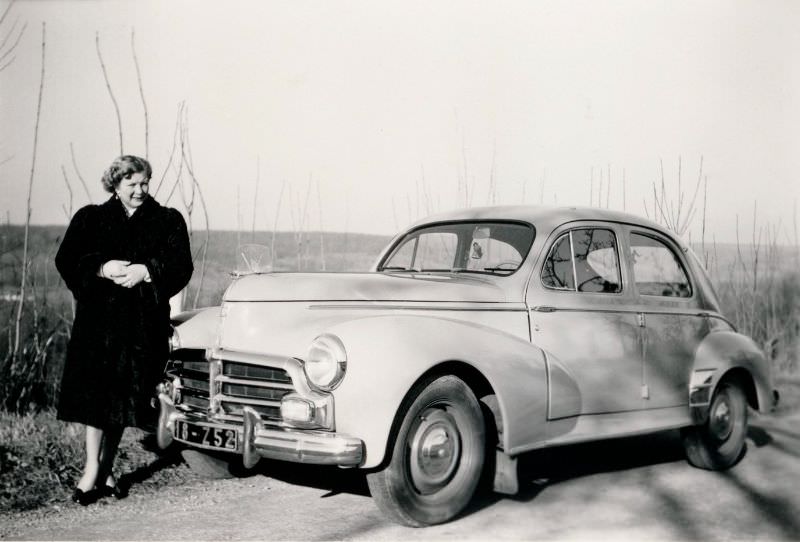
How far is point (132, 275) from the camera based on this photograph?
397 cm

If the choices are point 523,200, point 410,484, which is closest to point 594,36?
point 523,200

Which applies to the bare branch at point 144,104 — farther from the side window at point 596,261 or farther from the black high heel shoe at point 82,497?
the side window at point 596,261

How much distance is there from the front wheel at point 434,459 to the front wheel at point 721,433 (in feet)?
6.52

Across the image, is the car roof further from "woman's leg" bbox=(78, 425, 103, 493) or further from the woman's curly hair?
"woman's leg" bbox=(78, 425, 103, 493)

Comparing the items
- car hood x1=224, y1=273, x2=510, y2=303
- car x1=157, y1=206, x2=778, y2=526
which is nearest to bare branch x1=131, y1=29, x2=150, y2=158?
car x1=157, y1=206, x2=778, y2=526

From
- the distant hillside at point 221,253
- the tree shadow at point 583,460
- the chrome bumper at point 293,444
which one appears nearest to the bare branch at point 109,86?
the distant hillside at point 221,253

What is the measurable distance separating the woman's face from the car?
73 centimetres

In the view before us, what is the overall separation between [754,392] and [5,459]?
15.8ft

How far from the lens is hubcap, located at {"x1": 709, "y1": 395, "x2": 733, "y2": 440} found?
16.4 feet

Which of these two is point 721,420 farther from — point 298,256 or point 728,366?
point 298,256

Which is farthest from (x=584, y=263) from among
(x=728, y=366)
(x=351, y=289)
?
(x=351, y=289)

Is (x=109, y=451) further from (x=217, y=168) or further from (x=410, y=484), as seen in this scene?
(x=217, y=168)

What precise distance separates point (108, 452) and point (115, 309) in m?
0.77

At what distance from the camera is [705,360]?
16.0 feet
